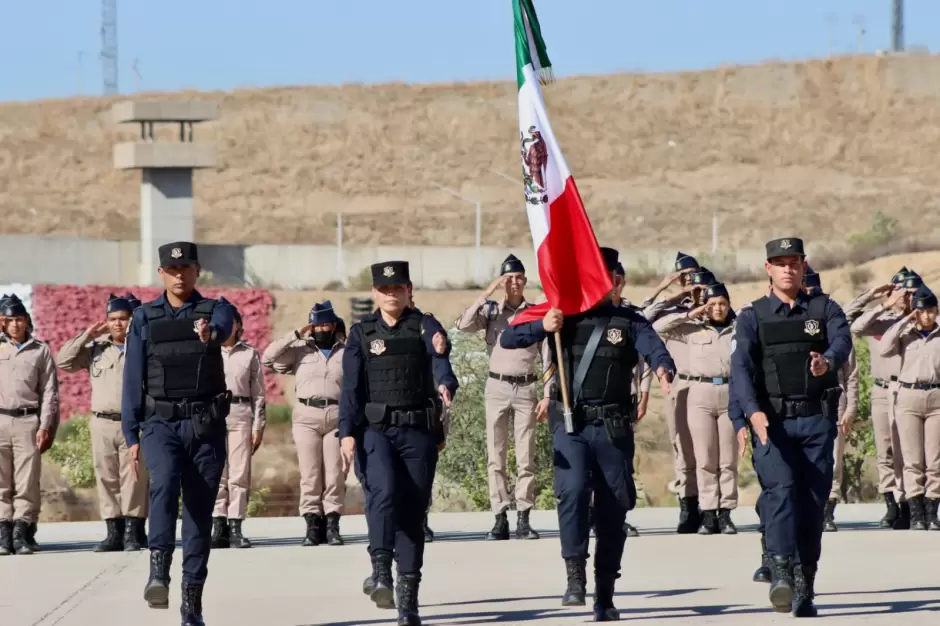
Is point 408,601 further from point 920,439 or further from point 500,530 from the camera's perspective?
point 920,439

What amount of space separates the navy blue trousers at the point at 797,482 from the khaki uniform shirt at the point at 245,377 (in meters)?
6.24

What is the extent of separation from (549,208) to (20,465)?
5661 millimetres

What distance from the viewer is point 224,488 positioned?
15398 millimetres

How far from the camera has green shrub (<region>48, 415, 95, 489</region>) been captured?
3238cm

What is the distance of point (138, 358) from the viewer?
33.8 ft

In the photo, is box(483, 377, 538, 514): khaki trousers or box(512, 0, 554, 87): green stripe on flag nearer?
box(512, 0, 554, 87): green stripe on flag

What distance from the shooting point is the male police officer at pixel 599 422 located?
33.9 ft

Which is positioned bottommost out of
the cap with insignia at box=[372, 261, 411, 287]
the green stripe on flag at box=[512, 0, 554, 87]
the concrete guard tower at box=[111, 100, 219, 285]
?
the cap with insignia at box=[372, 261, 411, 287]

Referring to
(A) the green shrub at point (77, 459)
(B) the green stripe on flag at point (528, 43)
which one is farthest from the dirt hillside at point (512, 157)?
(B) the green stripe on flag at point (528, 43)

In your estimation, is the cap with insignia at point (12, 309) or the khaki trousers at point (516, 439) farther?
the khaki trousers at point (516, 439)

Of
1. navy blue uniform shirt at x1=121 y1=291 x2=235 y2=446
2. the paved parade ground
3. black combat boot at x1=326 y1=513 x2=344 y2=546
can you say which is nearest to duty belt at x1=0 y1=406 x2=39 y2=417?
the paved parade ground

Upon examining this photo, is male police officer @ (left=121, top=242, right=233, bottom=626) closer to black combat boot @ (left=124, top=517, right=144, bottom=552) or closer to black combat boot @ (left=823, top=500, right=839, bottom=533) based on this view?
black combat boot @ (left=124, top=517, right=144, bottom=552)

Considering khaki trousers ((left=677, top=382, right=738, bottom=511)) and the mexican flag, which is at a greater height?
the mexican flag

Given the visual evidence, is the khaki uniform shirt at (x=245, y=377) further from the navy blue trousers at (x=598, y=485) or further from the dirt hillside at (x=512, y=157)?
the dirt hillside at (x=512, y=157)
